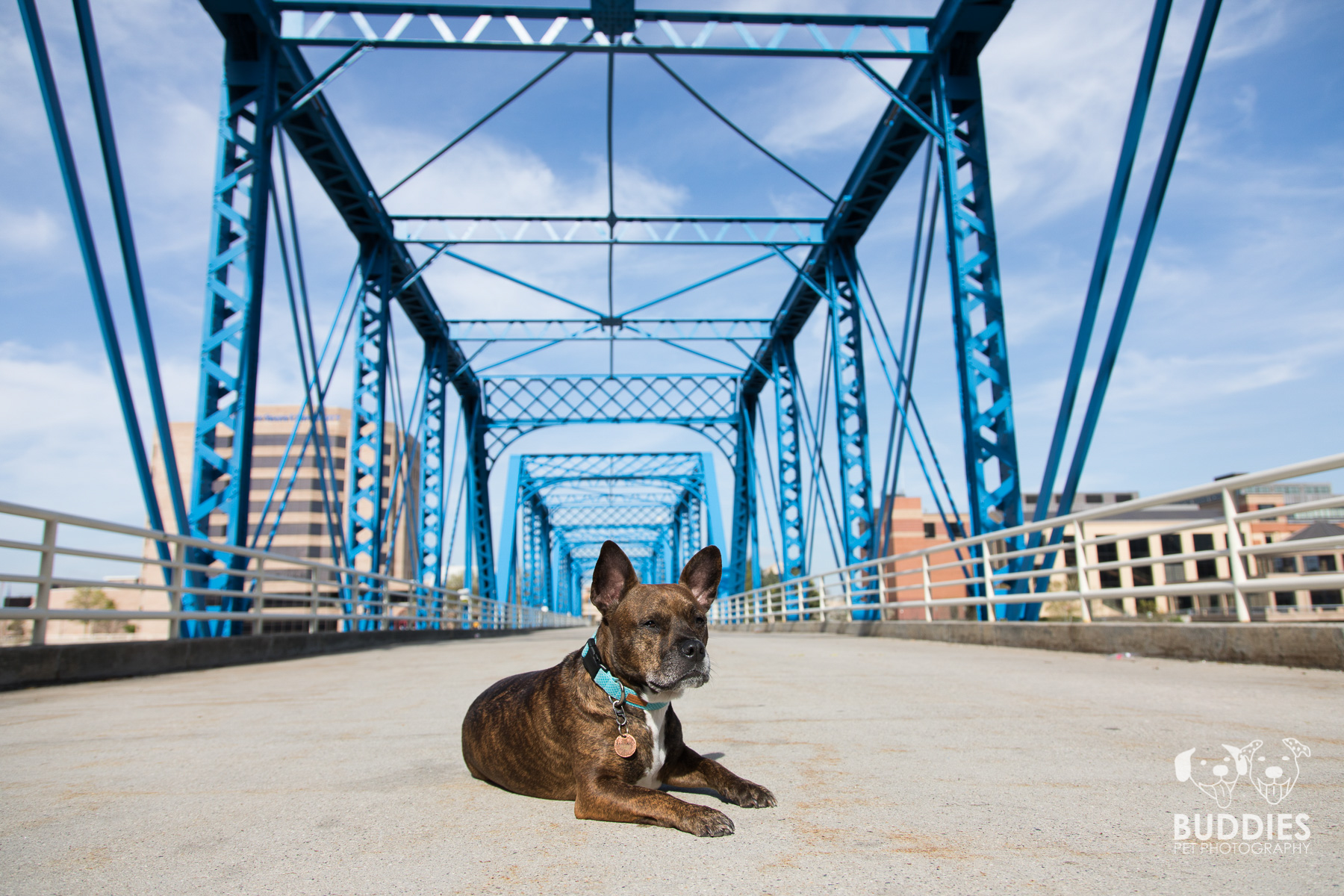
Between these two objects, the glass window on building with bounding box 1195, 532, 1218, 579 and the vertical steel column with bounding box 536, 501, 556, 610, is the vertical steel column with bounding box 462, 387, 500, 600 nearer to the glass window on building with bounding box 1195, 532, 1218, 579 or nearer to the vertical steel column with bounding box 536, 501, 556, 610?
the vertical steel column with bounding box 536, 501, 556, 610

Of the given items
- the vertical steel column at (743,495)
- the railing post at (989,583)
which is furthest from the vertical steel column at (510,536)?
the railing post at (989,583)

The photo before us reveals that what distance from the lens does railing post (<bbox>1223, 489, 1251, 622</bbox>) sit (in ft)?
18.5

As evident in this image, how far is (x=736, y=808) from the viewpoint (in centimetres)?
246

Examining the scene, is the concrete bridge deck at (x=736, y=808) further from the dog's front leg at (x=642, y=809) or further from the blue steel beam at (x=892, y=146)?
the blue steel beam at (x=892, y=146)

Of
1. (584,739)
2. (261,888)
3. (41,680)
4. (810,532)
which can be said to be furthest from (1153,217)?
(810,532)

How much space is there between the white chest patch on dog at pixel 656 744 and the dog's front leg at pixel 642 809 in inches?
3.7

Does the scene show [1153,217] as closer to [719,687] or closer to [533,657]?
[719,687]

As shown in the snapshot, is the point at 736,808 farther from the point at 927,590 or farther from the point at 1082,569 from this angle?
the point at 927,590

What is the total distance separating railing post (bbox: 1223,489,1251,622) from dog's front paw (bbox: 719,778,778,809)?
4.49 meters

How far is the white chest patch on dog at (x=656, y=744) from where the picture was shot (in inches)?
97.4

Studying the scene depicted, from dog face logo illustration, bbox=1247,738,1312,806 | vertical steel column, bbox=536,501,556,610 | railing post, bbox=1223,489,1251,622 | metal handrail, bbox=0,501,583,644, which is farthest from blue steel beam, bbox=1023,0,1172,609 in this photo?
vertical steel column, bbox=536,501,556,610

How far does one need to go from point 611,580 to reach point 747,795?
0.71 m

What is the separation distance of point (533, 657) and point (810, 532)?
1447cm

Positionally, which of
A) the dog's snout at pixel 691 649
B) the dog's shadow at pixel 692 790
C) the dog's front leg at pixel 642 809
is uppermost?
the dog's snout at pixel 691 649
